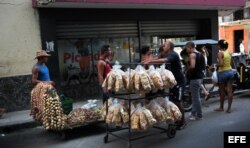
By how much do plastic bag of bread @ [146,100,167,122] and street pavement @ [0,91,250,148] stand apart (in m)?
0.50

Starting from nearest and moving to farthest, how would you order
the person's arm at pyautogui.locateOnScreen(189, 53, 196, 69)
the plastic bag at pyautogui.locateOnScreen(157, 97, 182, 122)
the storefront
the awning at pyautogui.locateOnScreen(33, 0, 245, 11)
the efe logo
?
the efe logo < the plastic bag at pyautogui.locateOnScreen(157, 97, 182, 122) < the person's arm at pyautogui.locateOnScreen(189, 53, 196, 69) < the awning at pyautogui.locateOnScreen(33, 0, 245, 11) < the storefront

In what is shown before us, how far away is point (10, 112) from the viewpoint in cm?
1034

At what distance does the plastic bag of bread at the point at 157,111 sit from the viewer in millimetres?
6508

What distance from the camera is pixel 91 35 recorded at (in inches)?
483

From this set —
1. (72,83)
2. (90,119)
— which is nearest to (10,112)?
(72,83)

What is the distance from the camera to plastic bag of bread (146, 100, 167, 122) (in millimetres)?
6508

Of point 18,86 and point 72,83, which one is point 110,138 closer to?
point 18,86

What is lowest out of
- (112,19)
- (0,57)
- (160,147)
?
(160,147)

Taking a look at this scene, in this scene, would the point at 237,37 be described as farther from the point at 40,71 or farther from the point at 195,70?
the point at 40,71

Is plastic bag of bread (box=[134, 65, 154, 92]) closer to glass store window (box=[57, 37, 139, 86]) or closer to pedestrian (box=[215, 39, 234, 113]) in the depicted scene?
pedestrian (box=[215, 39, 234, 113])

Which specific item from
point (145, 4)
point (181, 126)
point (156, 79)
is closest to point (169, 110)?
point (156, 79)

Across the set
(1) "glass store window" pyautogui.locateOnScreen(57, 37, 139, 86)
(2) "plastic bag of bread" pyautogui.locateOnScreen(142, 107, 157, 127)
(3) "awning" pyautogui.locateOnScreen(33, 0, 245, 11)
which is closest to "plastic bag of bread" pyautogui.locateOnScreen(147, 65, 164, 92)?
(2) "plastic bag of bread" pyautogui.locateOnScreen(142, 107, 157, 127)

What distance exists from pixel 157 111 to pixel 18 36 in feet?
18.7

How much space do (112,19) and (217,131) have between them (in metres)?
6.24
